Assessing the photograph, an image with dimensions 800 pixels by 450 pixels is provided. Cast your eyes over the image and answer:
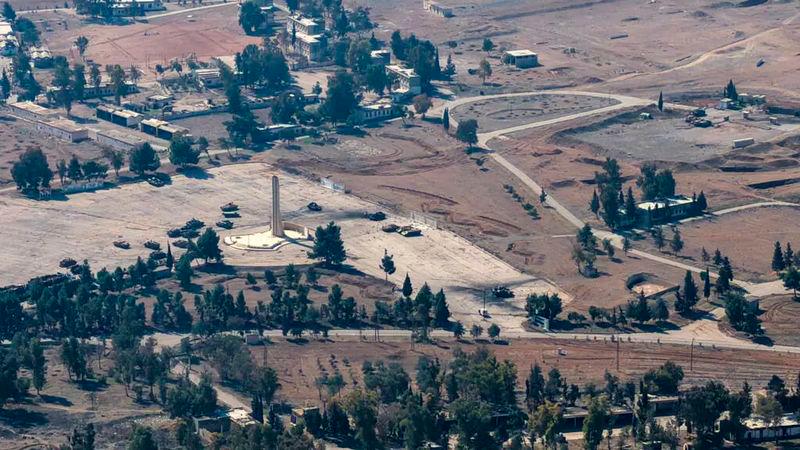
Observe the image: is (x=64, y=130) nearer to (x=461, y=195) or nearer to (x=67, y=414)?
(x=461, y=195)

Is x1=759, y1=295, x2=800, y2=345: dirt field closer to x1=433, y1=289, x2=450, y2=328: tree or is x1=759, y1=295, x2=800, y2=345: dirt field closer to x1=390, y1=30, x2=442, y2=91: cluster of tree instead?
x1=433, y1=289, x2=450, y2=328: tree

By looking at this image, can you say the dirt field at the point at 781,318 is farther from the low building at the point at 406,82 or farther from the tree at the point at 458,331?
the low building at the point at 406,82

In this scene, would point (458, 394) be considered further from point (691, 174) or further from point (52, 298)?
point (691, 174)

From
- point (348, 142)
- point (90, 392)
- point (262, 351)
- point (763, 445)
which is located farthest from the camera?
point (348, 142)

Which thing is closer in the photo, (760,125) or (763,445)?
(763,445)

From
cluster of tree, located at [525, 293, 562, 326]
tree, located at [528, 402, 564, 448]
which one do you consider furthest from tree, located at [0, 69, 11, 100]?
tree, located at [528, 402, 564, 448]

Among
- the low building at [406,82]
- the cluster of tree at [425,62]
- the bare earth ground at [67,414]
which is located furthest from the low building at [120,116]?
the bare earth ground at [67,414]

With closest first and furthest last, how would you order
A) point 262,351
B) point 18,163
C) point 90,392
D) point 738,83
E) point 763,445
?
point 763,445, point 90,392, point 262,351, point 18,163, point 738,83

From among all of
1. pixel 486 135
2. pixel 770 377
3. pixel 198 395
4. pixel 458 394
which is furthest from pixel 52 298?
pixel 486 135
